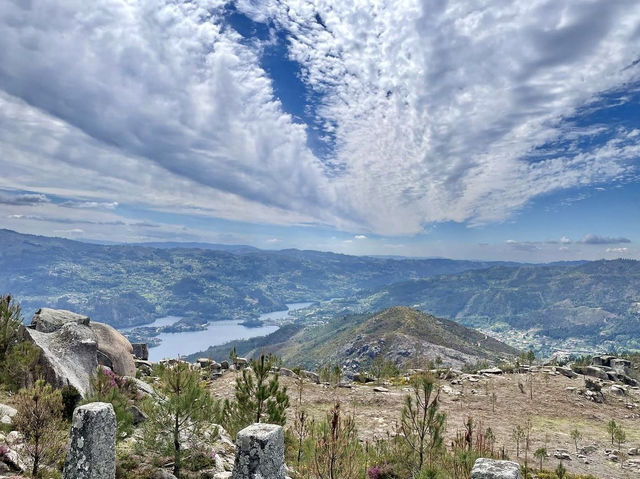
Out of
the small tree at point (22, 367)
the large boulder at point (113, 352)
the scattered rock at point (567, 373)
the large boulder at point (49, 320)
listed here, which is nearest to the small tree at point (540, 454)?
the small tree at point (22, 367)

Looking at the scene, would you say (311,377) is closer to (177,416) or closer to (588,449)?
(588,449)

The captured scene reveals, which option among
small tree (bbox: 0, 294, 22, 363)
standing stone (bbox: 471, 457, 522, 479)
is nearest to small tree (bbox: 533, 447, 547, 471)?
standing stone (bbox: 471, 457, 522, 479)

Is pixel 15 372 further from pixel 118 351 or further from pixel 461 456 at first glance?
pixel 461 456

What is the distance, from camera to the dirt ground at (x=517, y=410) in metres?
19.7

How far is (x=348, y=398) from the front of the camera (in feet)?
95.1

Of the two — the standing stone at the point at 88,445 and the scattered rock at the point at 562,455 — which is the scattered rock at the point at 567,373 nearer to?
the scattered rock at the point at 562,455

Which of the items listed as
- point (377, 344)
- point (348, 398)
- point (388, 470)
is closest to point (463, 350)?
point (377, 344)

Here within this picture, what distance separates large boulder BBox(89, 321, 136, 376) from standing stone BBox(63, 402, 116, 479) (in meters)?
14.0

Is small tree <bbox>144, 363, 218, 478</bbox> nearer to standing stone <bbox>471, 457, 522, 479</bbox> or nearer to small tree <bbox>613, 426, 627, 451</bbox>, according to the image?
standing stone <bbox>471, 457, 522, 479</bbox>

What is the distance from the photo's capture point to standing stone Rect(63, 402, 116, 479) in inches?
299

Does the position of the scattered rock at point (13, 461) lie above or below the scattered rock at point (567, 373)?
above

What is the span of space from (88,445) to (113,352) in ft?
49.4

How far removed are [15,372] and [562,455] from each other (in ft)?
84.1

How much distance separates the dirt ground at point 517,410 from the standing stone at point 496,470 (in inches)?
626
